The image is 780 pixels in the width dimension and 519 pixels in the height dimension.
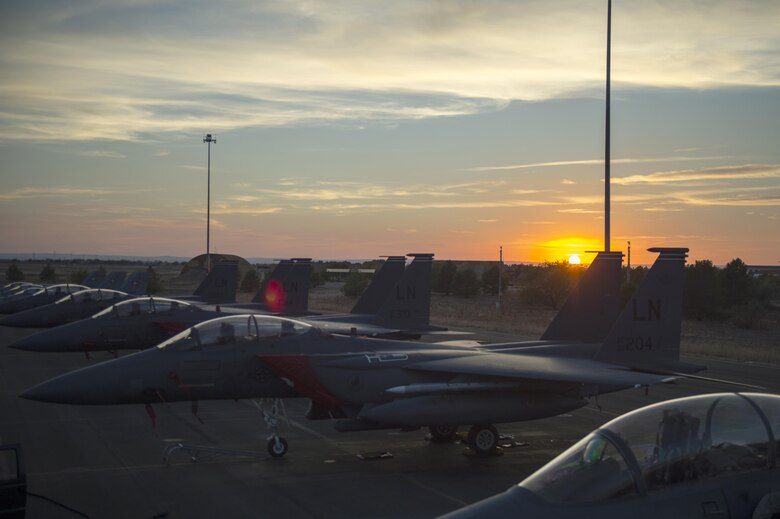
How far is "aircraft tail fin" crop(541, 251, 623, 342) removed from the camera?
15.9 m

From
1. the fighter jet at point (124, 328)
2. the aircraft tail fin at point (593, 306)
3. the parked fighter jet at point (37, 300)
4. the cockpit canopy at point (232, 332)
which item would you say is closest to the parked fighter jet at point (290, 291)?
the fighter jet at point (124, 328)

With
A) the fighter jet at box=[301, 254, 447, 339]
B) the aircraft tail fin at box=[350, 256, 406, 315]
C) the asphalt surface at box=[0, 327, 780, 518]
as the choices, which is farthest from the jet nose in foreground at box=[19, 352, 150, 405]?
the aircraft tail fin at box=[350, 256, 406, 315]

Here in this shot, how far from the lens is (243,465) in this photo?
39.4 ft

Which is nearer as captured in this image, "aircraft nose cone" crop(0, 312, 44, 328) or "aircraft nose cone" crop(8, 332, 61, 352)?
"aircraft nose cone" crop(8, 332, 61, 352)

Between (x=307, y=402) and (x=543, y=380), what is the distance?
7754 millimetres

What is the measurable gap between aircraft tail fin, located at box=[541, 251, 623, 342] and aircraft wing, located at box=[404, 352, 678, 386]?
168 cm

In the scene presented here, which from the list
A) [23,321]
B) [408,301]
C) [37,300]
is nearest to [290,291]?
[408,301]

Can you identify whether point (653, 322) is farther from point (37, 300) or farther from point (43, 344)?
point (37, 300)

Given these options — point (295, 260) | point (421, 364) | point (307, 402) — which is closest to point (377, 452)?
point (421, 364)

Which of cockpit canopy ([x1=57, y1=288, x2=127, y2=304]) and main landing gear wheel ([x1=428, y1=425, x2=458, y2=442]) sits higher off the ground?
cockpit canopy ([x1=57, y1=288, x2=127, y2=304])

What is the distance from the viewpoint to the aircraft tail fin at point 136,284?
139 feet

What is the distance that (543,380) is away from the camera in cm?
1266

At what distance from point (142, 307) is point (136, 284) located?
893 inches

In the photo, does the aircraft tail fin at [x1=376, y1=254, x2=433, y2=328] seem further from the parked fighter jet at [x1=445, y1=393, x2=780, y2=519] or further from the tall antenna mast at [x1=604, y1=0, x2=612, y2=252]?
the parked fighter jet at [x1=445, y1=393, x2=780, y2=519]
